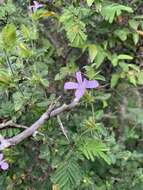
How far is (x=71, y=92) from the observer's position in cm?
197

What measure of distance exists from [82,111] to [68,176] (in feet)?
1.51

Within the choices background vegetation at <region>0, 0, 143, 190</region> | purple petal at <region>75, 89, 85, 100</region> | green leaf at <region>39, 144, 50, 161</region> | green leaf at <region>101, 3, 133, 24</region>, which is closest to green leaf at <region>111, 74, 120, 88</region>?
background vegetation at <region>0, 0, 143, 190</region>

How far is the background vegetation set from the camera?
134cm

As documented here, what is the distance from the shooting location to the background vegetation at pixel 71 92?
1.34 metres

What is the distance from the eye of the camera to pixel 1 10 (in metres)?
1.63

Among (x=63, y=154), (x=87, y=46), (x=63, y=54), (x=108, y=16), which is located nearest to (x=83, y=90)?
(x=63, y=154)

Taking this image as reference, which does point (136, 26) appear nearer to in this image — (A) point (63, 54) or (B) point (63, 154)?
(A) point (63, 54)

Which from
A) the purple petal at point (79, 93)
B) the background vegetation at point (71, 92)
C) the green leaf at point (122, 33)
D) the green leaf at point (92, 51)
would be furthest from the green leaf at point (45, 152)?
the green leaf at point (122, 33)

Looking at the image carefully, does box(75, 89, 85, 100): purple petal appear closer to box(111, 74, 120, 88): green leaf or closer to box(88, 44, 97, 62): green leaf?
box(88, 44, 97, 62): green leaf

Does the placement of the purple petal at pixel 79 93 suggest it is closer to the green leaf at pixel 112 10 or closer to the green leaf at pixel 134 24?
the green leaf at pixel 112 10

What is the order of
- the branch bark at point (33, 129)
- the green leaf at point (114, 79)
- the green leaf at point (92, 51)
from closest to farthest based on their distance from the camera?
1. the branch bark at point (33, 129)
2. the green leaf at point (92, 51)
3. the green leaf at point (114, 79)

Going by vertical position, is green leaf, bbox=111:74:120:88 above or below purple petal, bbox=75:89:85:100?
below

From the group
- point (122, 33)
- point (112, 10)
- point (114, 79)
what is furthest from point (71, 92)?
point (112, 10)

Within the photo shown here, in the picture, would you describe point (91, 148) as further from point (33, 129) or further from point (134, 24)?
point (134, 24)
